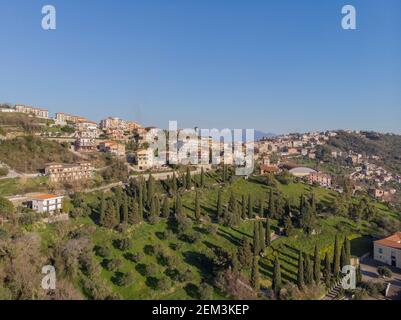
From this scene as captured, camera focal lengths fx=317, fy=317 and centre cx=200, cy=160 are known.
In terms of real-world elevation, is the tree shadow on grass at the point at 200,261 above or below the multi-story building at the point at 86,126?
below

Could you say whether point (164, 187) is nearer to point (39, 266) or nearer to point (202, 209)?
point (202, 209)

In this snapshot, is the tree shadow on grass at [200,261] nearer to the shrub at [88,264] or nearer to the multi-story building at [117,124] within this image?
the shrub at [88,264]

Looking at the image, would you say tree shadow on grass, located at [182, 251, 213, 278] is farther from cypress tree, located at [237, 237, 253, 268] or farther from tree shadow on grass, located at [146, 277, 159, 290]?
tree shadow on grass, located at [146, 277, 159, 290]

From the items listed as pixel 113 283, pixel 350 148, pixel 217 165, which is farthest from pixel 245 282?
pixel 350 148
